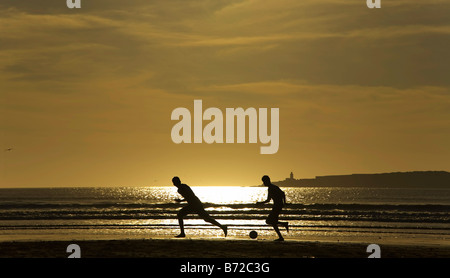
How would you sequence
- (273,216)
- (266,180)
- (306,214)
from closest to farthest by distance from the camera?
(266,180), (273,216), (306,214)

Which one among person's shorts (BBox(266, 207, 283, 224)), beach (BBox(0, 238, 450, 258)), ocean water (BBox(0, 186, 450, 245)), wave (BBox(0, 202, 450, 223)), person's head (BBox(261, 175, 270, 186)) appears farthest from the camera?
wave (BBox(0, 202, 450, 223))

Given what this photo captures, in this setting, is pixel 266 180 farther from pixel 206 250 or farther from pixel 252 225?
pixel 252 225

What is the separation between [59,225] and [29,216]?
6.11m

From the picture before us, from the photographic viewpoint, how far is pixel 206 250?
62.7ft

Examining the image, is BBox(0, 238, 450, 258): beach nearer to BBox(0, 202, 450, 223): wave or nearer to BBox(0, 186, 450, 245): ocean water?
BBox(0, 186, 450, 245): ocean water

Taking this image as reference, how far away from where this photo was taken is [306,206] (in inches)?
1624

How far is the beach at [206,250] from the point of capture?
18188mm

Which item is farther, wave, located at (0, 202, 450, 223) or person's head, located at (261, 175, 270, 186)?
wave, located at (0, 202, 450, 223)

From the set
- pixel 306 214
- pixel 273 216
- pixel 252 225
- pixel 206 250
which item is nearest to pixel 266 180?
pixel 273 216

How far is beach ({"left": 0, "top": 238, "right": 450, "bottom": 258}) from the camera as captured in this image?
59.7ft

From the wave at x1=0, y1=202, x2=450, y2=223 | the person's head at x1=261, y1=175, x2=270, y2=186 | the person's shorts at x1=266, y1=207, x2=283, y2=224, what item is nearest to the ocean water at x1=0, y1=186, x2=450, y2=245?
the wave at x1=0, y1=202, x2=450, y2=223
